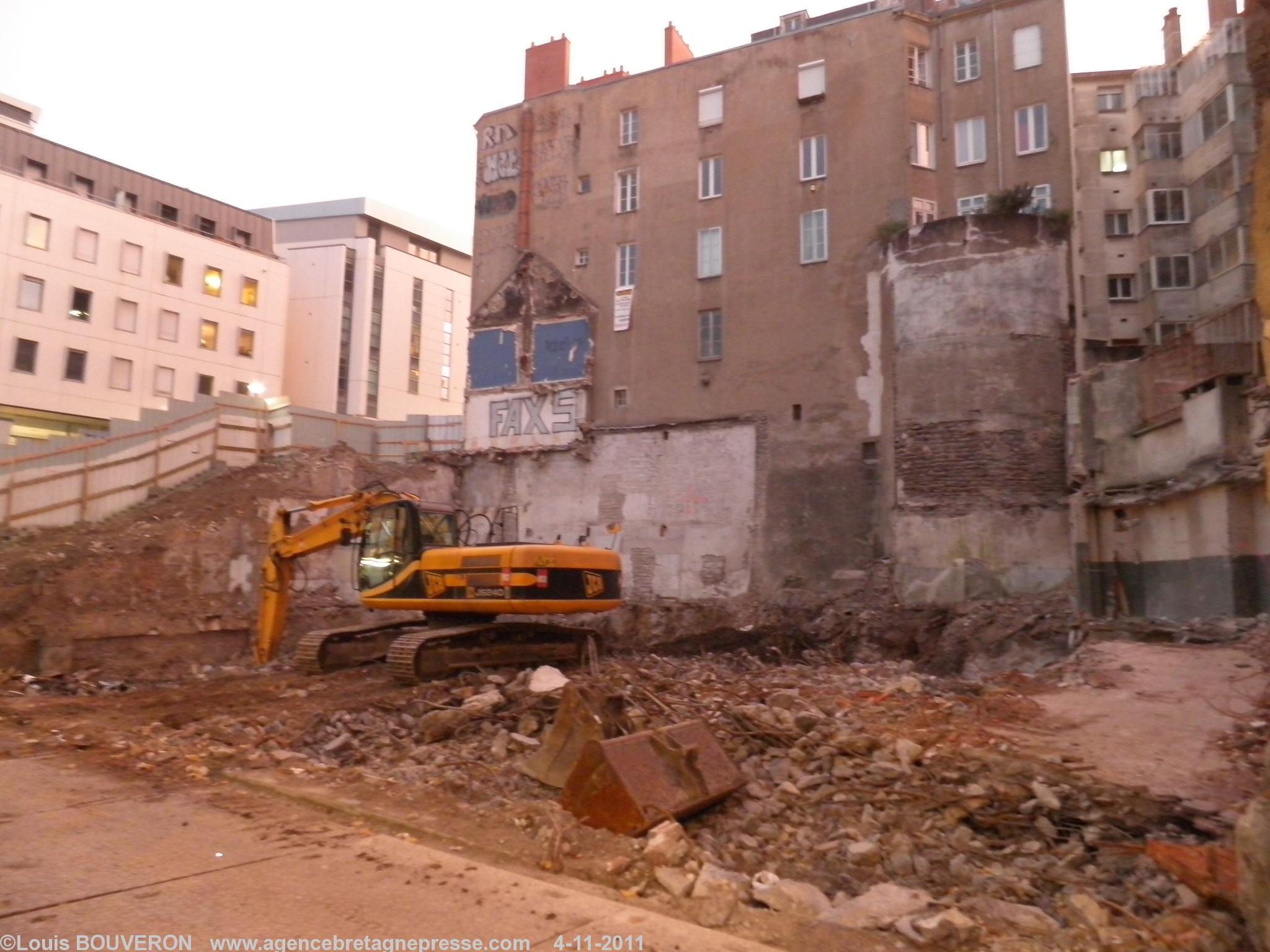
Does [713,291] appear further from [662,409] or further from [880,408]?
[880,408]

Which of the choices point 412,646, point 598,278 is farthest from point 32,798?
point 598,278

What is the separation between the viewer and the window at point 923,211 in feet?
78.7

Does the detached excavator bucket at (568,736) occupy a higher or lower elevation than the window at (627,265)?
lower

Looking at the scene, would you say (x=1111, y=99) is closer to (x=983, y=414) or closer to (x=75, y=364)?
(x=983, y=414)

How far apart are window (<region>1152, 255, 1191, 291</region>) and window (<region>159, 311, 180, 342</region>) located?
38278 mm

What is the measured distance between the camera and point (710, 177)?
89.7 ft

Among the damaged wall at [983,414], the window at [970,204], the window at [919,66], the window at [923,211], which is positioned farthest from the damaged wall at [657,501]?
the window at [919,66]

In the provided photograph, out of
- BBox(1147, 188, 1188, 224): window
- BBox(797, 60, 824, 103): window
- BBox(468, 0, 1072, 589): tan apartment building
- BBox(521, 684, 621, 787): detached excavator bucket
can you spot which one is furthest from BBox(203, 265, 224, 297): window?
BBox(521, 684, 621, 787): detached excavator bucket

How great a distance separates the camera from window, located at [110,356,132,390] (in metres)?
38.2

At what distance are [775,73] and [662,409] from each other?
10.2m

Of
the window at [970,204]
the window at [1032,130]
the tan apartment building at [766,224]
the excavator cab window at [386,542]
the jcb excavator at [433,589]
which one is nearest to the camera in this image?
the jcb excavator at [433,589]

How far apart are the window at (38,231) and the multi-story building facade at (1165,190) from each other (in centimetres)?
3673

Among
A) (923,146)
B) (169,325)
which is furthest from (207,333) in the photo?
(923,146)

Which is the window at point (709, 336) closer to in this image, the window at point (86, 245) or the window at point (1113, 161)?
the window at point (1113, 161)
